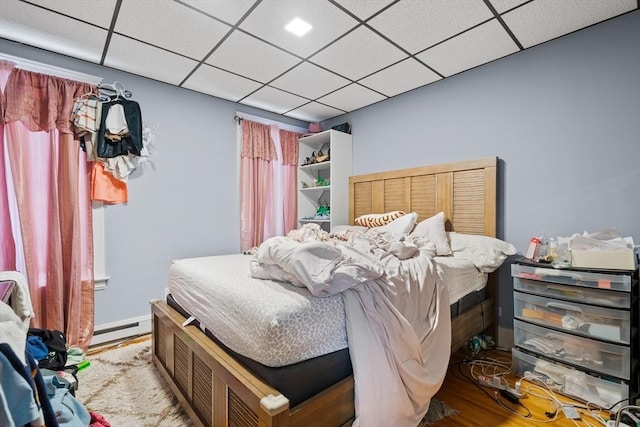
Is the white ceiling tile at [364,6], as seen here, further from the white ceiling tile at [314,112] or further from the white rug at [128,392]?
the white rug at [128,392]

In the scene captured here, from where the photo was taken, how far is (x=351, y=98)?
3.42 metres

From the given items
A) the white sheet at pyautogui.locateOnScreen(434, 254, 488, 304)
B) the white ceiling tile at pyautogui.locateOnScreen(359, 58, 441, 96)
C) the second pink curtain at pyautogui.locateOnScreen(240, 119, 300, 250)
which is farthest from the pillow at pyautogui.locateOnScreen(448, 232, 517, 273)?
the second pink curtain at pyautogui.locateOnScreen(240, 119, 300, 250)

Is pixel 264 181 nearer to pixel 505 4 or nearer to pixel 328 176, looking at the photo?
pixel 328 176

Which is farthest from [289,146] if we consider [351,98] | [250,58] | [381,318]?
[381,318]

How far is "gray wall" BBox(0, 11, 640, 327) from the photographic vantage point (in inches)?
81.1

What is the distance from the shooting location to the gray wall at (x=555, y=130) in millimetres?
2014

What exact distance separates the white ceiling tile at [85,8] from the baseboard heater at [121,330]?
8.04 ft

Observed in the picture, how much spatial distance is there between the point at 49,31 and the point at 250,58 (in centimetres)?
143

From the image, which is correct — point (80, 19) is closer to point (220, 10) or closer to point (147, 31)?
point (147, 31)

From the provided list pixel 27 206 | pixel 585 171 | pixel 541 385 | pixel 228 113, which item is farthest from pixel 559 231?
pixel 27 206

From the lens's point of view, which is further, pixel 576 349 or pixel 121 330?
pixel 121 330

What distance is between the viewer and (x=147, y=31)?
215 cm

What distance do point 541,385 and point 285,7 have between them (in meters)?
2.95

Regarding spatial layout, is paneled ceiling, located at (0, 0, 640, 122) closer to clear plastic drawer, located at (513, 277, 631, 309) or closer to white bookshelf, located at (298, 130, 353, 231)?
white bookshelf, located at (298, 130, 353, 231)
